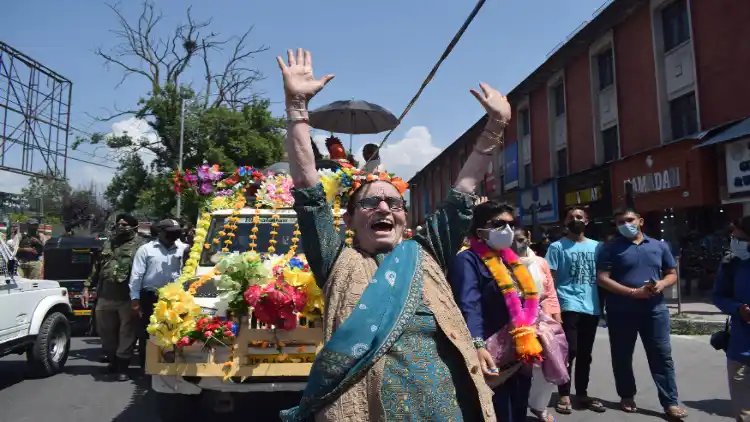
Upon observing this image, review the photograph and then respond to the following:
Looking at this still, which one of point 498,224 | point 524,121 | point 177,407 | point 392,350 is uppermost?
point 524,121

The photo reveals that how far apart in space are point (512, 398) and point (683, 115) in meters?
14.7

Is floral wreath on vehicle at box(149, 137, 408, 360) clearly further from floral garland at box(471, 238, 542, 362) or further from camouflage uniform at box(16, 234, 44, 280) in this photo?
camouflage uniform at box(16, 234, 44, 280)

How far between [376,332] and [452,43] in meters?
1.18

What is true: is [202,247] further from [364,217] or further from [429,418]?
[429,418]

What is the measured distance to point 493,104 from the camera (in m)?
2.63

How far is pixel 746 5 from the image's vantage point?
1284cm

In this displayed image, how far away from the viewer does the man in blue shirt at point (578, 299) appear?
17.8 ft

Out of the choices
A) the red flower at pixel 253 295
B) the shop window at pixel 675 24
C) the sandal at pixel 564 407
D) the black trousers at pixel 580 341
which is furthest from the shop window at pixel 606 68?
the red flower at pixel 253 295

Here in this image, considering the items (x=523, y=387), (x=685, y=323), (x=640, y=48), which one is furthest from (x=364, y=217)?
(x=640, y=48)

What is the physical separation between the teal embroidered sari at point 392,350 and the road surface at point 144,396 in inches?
140

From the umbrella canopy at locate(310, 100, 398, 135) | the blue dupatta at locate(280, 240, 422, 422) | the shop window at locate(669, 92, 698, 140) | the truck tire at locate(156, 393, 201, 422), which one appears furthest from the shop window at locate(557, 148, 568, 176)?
the blue dupatta at locate(280, 240, 422, 422)

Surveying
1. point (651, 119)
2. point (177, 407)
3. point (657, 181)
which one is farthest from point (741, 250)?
point (651, 119)

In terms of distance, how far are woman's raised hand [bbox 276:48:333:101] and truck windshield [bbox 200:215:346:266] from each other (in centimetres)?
374

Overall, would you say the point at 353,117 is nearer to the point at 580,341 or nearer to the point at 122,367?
the point at 122,367
